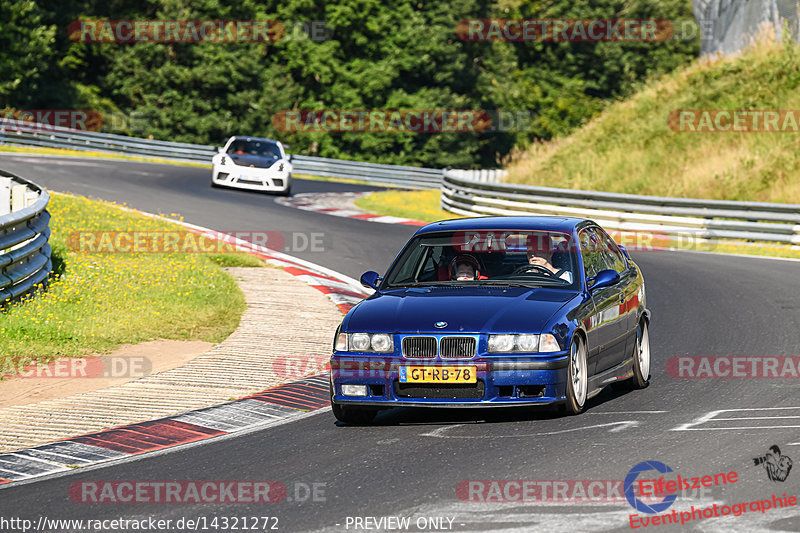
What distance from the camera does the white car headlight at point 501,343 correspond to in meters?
8.00

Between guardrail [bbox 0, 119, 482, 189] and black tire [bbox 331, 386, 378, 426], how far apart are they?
35069 millimetres

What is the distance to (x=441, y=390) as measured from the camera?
8.05 metres

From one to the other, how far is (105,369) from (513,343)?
14.9 ft

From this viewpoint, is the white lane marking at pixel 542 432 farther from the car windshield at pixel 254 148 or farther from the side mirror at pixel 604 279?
the car windshield at pixel 254 148

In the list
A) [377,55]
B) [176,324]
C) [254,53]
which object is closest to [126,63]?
[254,53]

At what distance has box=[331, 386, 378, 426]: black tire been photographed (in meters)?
8.48

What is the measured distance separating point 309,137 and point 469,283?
1963 inches

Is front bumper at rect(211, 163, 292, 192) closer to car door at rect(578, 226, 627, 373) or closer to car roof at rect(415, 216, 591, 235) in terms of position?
car roof at rect(415, 216, 591, 235)

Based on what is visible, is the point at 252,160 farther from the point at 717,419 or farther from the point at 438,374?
the point at 717,419

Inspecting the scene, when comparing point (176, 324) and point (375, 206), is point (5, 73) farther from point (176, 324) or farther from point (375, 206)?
point (176, 324)

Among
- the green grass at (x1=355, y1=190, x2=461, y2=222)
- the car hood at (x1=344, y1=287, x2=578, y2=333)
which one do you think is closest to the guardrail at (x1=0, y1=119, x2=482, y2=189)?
the green grass at (x1=355, y1=190, x2=461, y2=222)

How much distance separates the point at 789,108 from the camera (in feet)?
102

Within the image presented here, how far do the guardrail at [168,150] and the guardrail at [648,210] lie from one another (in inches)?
647

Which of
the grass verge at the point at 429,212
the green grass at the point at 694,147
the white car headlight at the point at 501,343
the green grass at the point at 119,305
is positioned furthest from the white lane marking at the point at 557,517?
the green grass at the point at 694,147
